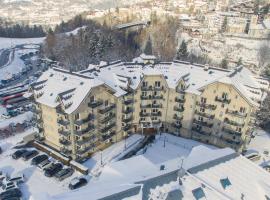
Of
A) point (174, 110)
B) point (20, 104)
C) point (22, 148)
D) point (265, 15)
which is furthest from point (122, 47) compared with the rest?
point (265, 15)

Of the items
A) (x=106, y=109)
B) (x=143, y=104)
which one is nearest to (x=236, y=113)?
(x=143, y=104)

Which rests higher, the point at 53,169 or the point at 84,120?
the point at 84,120

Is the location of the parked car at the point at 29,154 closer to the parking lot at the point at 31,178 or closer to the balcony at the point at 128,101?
the parking lot at the point at 31,178

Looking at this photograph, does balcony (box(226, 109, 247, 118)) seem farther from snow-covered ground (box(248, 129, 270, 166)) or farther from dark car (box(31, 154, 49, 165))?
dark car (box(31, 154, 49, 165))

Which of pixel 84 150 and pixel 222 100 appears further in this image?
pixel 222 100

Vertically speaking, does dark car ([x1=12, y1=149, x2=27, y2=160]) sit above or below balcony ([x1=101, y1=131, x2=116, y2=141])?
below

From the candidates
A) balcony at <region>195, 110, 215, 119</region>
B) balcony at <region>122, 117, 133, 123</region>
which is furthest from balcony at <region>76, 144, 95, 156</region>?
balcony at <region>195, 110, 215, 119</region>

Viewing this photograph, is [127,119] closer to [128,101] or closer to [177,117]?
[128,101]
